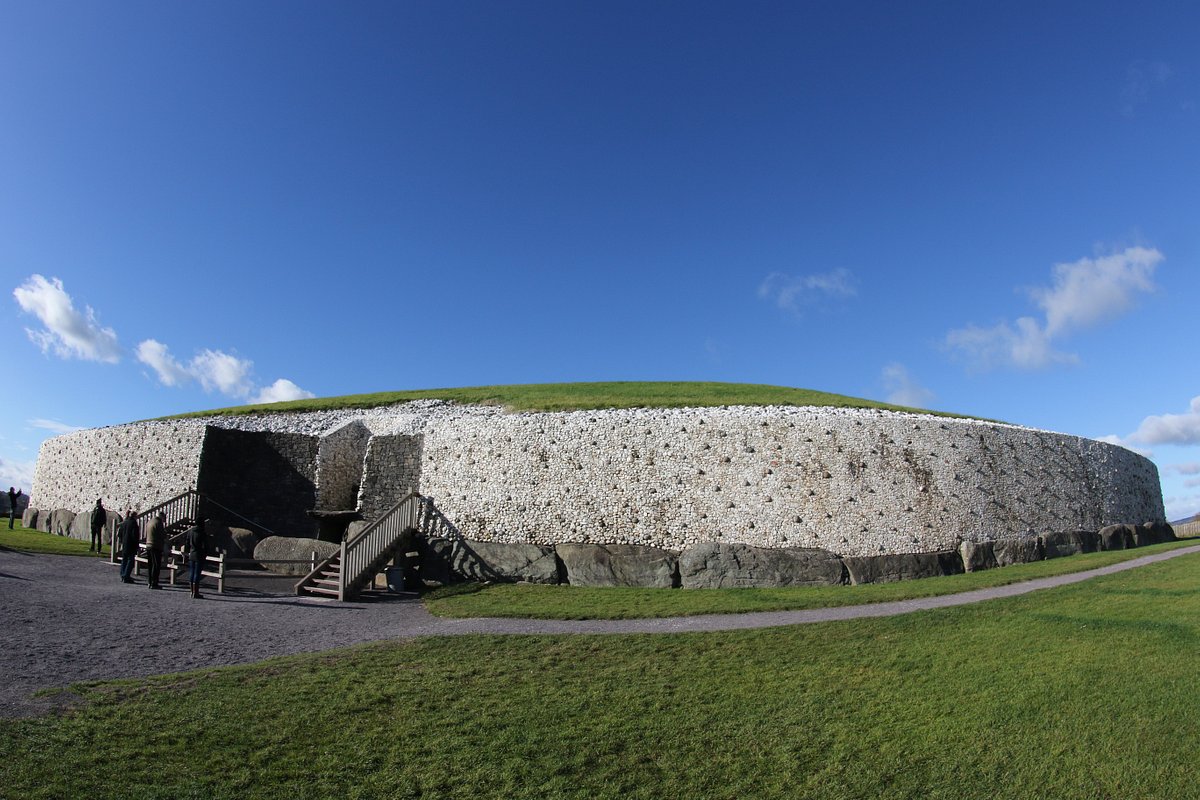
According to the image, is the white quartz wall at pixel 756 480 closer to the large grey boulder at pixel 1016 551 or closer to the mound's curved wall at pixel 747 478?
the mound's curved wall at pixel 747 478

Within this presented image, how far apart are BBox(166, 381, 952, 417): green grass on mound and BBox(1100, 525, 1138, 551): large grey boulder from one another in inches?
298

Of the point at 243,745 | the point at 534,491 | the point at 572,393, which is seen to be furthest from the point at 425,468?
the point at 243,745

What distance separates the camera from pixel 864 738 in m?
7.36

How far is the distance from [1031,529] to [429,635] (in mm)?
18754

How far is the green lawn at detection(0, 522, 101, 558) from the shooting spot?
70.1ft

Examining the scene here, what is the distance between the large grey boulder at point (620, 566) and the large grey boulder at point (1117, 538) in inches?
571

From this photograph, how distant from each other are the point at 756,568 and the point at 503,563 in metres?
7.24

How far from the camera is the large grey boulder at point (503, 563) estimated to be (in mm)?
19500

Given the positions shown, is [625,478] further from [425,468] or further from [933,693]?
[933,693]

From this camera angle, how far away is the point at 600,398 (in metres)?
27.3

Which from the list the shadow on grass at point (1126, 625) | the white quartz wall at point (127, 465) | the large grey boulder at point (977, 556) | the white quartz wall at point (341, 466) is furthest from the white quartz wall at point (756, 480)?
the white quartz wall at point (127, 465)

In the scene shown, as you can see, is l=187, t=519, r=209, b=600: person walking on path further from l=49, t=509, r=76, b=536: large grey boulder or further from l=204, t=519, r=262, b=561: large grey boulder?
l=49, t=509, r=76, b=536: large grey boulder

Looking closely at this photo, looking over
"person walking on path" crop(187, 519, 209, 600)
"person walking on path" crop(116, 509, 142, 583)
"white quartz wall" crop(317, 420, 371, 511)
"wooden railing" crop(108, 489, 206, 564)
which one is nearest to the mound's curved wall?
"wooden railing" crop(108, 489, 206, 564)

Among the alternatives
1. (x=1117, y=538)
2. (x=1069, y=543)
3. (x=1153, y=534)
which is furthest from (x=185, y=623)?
(x=1153, y=534)
